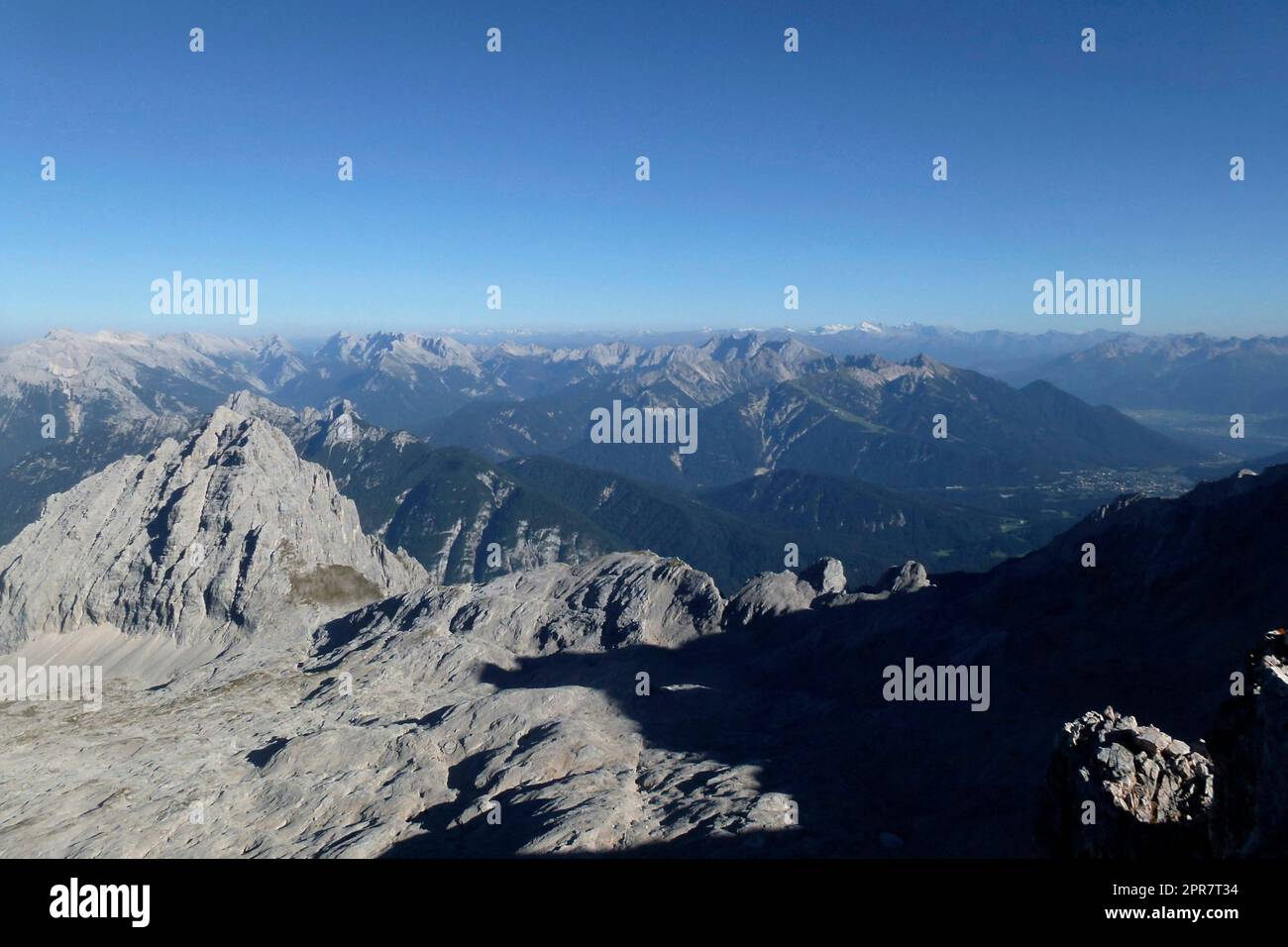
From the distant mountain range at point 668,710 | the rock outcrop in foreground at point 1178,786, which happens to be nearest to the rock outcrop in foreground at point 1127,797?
the rock outcrop in foreground at point 1178,786

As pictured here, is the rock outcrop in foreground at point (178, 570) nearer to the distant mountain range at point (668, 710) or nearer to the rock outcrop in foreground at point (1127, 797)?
the distant mountain range at point (668, 710)

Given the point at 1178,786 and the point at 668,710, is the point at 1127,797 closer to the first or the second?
the point at 1178,786

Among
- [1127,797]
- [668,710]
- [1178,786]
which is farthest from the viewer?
[668,710]

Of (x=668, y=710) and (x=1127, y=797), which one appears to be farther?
(x=668, y=710)

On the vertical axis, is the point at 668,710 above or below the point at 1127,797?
below

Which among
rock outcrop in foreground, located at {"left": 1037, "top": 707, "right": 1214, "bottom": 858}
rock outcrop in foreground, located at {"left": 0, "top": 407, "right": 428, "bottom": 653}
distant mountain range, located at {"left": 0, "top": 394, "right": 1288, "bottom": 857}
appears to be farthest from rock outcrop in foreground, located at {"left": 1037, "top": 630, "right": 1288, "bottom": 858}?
rock outcrop in foreground, located at {"left": 0, "top": 407, "right": 428, "bottom": 653}

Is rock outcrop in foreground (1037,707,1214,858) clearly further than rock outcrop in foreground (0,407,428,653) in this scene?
No

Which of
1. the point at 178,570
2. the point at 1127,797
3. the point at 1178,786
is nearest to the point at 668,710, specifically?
the point at 1127,797

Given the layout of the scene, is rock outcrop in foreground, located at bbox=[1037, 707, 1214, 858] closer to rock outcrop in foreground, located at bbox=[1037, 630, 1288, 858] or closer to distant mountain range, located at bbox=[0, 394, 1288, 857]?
rock outcrop in foreground, located at bbox=[1037, 630, 1288, 858]
